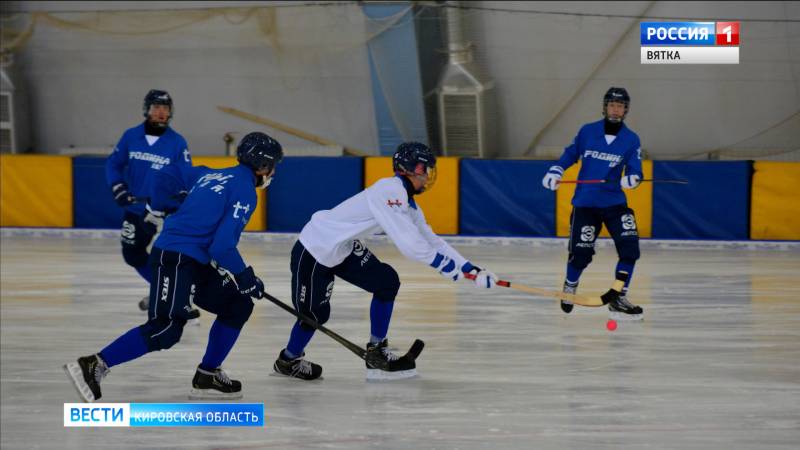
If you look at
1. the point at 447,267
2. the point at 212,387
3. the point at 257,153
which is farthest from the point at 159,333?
the point at 447,267

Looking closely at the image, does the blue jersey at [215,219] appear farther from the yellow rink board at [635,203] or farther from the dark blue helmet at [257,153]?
the yellow rink board at [635,203]

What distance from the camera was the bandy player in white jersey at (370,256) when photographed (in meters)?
5.84

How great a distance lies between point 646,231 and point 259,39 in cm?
557

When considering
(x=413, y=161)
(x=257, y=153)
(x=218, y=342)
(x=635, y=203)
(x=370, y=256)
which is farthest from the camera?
(x=635, y=203)

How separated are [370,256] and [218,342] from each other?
944 millimetres

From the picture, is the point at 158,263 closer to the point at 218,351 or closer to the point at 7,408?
the point at 218,351

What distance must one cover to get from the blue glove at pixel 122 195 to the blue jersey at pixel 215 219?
2.41 metres

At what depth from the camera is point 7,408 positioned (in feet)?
17.9

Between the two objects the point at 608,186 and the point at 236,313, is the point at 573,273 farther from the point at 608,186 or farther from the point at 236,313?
the point at 236,313

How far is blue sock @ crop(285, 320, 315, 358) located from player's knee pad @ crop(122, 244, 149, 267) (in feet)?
7.49

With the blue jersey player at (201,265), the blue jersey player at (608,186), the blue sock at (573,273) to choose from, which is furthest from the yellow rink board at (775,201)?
the blue jersey player at (201,265)

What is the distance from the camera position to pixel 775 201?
13.6 metres

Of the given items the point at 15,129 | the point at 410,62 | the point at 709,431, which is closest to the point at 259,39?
the point at 410,62

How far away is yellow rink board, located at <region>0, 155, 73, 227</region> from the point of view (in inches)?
600
